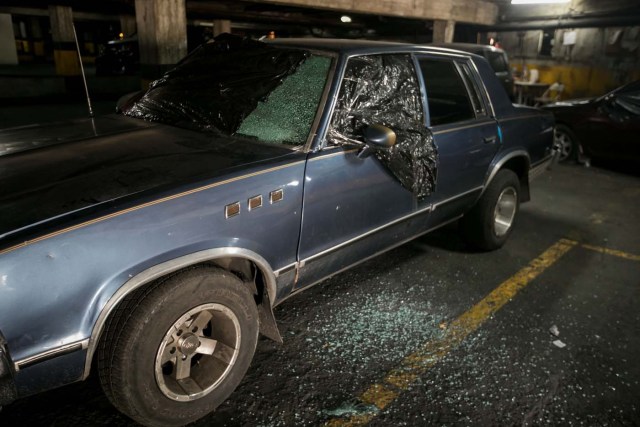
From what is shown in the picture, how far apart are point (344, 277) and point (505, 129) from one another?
5.87 feet

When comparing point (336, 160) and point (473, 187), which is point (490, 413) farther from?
point (473, 187)

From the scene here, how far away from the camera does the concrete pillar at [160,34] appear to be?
568 centimetres

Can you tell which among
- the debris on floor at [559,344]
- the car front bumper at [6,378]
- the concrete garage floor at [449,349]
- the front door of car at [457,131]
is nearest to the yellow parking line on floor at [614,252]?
the concrete garage floor at [449,349]

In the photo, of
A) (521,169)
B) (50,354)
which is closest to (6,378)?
(50,354)

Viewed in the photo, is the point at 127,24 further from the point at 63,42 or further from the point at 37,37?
the point at 37,37

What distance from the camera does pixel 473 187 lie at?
3.64m

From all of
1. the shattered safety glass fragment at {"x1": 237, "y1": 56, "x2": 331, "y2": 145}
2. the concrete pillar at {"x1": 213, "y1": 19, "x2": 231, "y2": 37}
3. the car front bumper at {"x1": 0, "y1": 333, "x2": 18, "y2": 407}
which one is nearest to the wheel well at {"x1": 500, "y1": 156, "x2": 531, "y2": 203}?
the shattered safety glass fragment at {"x1": 237, "y1": 56, "x2": 331, "y2": 145}

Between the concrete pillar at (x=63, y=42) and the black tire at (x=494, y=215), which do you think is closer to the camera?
the black tire at (x=494, y=215)

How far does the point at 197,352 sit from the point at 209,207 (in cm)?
69

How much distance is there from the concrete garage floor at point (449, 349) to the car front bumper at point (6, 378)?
598mm

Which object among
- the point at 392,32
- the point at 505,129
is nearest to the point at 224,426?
the point at 505,129

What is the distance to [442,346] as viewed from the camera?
2822 mm

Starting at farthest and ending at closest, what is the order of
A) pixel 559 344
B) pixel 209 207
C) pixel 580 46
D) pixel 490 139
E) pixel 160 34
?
→ pixel 580 46 → pixel 160 34 → pixel 490 139 → pixel 559 344 → pixel 209 207

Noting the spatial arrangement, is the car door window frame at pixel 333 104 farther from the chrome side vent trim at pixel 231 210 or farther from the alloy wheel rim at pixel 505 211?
the alloy wheel rim at pixel 505 211
